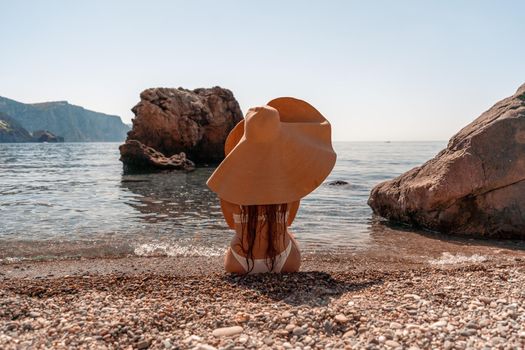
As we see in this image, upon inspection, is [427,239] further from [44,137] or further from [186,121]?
[44,137]

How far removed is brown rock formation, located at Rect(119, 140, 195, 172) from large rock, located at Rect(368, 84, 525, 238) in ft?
71.8

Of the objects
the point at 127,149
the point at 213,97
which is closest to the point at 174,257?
the point at 127,149

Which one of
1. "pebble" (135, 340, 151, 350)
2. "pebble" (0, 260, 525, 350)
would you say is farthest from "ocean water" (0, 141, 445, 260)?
"pebble" (135, 340, 151, 350)

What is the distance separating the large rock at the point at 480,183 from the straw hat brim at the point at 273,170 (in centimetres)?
567

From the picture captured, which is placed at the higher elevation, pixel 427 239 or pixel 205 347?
pixel 205 347

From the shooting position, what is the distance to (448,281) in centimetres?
433

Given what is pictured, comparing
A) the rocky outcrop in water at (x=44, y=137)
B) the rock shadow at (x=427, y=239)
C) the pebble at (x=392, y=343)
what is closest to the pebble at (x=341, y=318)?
the pebble at (x=392, y=343)

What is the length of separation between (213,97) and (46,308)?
3557 centimetres

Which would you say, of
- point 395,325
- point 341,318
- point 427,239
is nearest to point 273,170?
point 341,318

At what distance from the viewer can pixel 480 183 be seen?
8.58 meters

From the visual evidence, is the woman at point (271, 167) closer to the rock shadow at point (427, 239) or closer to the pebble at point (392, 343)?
the pebble at point (392, 343)

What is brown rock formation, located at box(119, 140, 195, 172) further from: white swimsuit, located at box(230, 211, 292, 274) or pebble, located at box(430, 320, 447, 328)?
pebble, located at box(430, 320, 447, 328)

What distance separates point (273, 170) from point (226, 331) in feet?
5.37

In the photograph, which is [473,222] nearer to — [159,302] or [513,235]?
[513,235]
